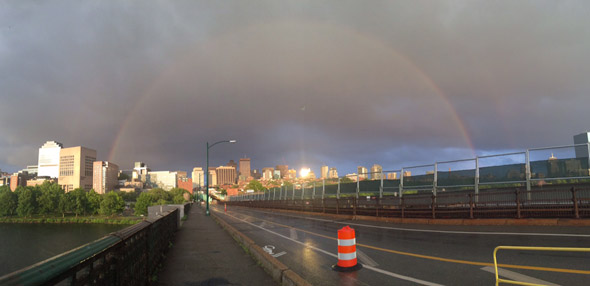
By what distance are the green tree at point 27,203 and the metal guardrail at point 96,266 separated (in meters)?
214

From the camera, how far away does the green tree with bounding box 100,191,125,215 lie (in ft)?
579

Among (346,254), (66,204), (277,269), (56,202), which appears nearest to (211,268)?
(277,269)

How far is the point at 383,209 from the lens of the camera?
23.8 meters

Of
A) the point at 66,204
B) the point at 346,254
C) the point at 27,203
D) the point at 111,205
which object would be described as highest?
the point at 346,254

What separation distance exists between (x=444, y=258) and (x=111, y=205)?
198746mm

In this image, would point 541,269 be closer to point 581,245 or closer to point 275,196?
point 581,245

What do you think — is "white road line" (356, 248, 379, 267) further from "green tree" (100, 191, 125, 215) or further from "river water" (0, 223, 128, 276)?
"green tree" (100, 191, 125, 215)

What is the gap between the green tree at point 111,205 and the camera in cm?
17662

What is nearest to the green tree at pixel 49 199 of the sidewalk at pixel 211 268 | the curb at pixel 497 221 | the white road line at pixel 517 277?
the curb at pixel 497 221

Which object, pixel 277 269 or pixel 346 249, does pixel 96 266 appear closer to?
pixel 277 269

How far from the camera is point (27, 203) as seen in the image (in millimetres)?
172875

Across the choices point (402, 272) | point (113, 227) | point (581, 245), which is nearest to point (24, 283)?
point (402, 272)

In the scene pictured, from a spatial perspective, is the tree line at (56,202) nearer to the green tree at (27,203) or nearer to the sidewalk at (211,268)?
the green tree at (27,203)

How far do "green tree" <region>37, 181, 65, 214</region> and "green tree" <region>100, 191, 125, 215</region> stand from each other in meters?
24.9
